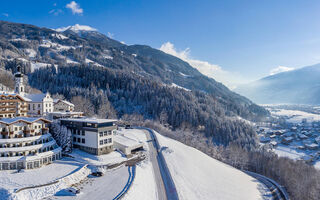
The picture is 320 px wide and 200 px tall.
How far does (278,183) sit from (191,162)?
26.1 m

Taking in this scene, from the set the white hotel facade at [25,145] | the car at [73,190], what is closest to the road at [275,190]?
the car at [73,190]

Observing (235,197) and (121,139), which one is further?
(121,139)

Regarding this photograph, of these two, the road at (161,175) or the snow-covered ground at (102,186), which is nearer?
the snow-covered ground at (102,186)

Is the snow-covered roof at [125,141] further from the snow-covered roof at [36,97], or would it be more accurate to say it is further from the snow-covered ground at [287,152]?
the snow-covered ground at [287,152]

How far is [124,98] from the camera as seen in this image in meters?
132

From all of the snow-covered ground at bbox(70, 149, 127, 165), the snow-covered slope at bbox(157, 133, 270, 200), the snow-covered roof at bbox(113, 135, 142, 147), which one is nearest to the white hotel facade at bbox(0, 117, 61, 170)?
the snow-covered ground at bbox(70, 149, 127, 165)

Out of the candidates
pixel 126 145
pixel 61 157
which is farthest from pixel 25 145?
pixel 126 145

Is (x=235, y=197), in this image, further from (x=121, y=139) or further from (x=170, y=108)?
(x=170, y=108)

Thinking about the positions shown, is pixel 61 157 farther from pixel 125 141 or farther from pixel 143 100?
pixel 143 100

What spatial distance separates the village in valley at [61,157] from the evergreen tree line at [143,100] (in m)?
45.4

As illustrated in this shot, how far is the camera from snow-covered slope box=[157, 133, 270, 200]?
35.1 m

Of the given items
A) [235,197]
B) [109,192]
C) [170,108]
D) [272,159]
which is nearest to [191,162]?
[235,197]

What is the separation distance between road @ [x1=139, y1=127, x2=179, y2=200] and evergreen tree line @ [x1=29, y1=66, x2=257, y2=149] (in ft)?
160

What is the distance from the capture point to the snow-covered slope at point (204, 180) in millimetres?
35125
